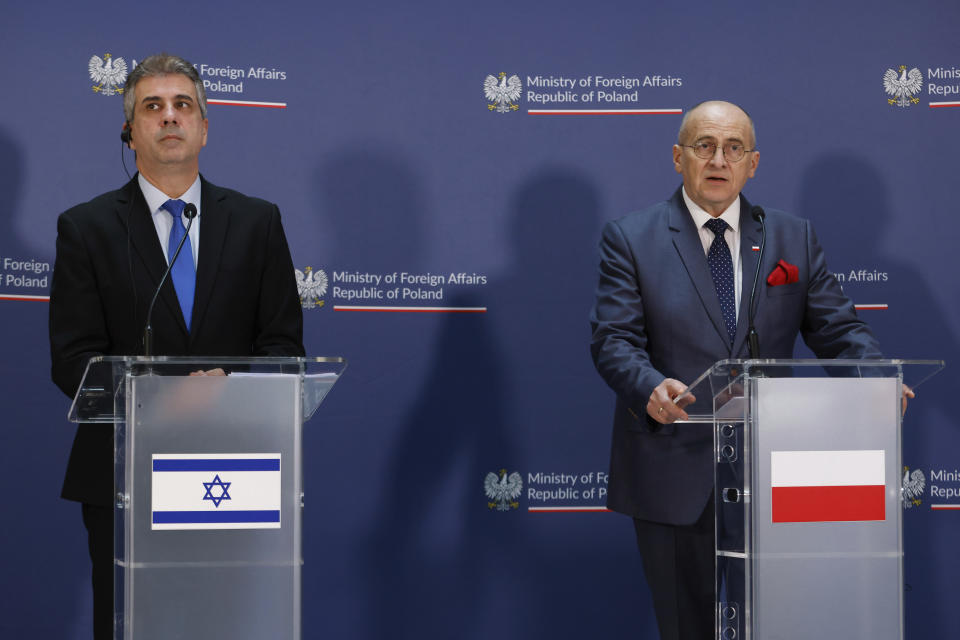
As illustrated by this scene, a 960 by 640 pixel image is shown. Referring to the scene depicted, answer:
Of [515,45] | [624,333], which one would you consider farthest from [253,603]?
[515,45]

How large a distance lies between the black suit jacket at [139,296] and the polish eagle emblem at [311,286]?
3.23 feet

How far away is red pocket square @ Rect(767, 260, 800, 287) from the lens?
2.77 metres

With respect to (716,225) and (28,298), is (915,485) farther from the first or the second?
(28,298)

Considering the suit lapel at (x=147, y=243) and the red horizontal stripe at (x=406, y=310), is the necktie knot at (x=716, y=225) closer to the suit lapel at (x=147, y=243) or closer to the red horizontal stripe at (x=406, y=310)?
the red horizontal stripe at (x=406, y=310)

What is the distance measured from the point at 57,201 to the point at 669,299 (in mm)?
2393

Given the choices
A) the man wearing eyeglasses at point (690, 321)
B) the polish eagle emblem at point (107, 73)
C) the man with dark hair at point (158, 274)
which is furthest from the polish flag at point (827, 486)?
Result: the polish eagle emblem at point (107, 73)

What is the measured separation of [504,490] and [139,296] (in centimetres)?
176

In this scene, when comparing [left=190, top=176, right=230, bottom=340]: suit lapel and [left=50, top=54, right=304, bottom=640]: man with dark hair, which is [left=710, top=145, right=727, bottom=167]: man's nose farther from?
[left=190, top=176, right=230, bottom=340]: suit lapel

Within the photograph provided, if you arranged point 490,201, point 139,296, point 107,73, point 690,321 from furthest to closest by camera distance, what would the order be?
1. point 490,201
2. point 107,73
3. point 690,321
4. point 139,296

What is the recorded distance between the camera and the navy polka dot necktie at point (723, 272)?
305 centimetres

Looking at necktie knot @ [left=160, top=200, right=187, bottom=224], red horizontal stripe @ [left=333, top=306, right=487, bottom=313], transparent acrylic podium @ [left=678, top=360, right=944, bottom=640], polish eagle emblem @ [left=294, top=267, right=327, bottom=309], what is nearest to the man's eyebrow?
necktie knot @ [left=160, top=200, right=187, bottom=224]

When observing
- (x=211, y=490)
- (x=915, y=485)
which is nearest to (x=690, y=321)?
(x=211, y=490)

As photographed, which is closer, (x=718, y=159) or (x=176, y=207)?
(x=176, y=207)

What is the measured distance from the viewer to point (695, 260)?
3.08 m
